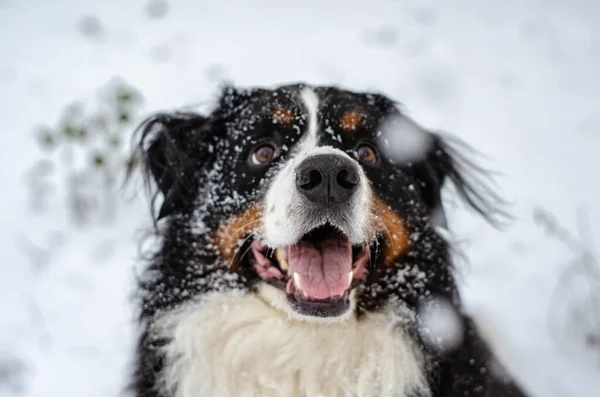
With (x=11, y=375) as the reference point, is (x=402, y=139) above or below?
above

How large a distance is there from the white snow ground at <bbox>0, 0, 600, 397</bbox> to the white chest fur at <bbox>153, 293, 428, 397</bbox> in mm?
1357

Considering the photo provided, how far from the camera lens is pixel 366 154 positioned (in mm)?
2777

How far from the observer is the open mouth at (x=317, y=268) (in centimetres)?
241

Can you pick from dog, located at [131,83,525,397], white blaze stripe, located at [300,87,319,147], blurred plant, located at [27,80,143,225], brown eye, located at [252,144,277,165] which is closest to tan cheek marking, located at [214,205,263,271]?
dog, located at [131,83,525,397]

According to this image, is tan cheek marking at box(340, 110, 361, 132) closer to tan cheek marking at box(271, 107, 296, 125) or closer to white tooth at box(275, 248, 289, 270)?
tan cheek marking at box(271, 107, 296, 125)

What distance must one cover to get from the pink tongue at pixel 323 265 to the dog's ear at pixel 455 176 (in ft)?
2.29

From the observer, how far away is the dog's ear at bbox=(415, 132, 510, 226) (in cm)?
305

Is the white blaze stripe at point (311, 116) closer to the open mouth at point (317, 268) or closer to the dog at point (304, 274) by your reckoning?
the dog at point (304, 274)

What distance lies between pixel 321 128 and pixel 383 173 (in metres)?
0.33

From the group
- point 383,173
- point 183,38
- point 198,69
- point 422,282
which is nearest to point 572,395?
point 422,282

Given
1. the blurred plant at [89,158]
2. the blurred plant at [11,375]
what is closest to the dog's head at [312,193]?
the blurred plant at [11,375]

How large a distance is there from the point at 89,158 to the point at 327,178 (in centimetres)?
343

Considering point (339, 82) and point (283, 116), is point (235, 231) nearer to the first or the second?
point (283, 116)

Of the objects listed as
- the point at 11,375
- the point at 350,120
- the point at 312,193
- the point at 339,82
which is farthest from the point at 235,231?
the point at 339,82
